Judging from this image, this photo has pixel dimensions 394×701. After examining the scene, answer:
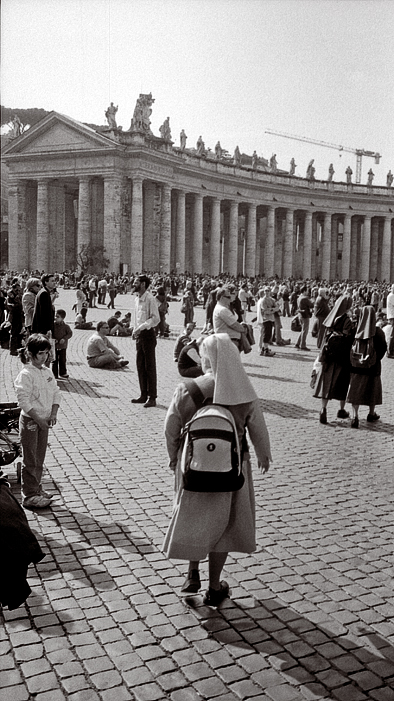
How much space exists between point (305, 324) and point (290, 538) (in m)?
15.8

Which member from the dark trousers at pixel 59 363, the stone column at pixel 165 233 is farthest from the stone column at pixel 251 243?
the dark trousers at pixel 59 363

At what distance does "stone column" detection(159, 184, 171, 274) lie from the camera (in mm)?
62000

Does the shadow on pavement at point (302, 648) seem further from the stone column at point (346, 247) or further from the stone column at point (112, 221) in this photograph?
the stone column at point (346, 247)

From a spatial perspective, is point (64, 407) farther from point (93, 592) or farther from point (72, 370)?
point (93, 592)

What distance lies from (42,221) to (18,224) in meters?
3.74

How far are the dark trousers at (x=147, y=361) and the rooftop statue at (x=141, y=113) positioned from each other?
5164cm

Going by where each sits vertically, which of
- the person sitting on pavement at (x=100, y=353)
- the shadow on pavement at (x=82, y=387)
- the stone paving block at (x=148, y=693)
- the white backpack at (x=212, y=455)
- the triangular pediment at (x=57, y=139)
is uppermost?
the triangular pediment at (x=57, y=139)

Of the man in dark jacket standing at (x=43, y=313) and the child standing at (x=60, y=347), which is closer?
the man in dark jacket standing at (x=43, y=313)

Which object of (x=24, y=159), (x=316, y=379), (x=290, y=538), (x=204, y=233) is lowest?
(x=290, y=538)

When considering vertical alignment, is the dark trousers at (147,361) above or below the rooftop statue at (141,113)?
below

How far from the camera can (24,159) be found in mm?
63750

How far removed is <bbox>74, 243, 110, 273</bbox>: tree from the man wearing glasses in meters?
46.4

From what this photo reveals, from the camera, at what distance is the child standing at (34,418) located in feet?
22.8

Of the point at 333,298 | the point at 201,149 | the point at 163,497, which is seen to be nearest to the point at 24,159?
the point at 201,149
